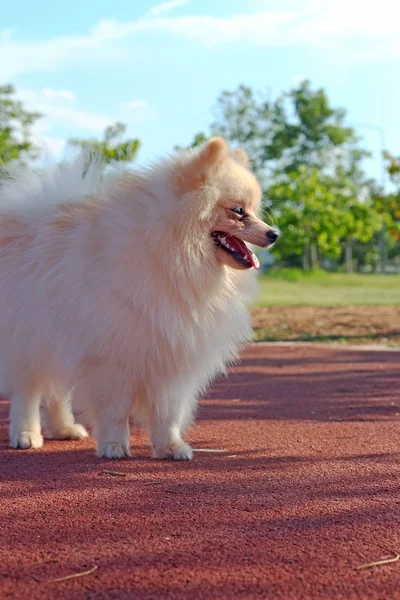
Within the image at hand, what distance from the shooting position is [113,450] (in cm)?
507

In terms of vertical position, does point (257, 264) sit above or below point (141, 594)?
above

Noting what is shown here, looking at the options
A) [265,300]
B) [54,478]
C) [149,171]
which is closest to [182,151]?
[149,171]

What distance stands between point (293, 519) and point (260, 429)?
98.1 inches

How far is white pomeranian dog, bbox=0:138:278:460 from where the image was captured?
4766mm

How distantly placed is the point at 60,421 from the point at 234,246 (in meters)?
2.14

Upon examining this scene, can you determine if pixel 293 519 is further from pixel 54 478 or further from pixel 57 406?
pixel 57 406

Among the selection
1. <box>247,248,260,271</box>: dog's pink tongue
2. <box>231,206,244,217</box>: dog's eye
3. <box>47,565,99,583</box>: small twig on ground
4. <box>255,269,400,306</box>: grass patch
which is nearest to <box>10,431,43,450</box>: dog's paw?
<box>247,248,260,271</box>: dog's pink tongue

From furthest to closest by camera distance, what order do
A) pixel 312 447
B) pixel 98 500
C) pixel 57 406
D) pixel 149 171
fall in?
pixel 57 406 < pixel 312 447 < pixel 149 171 < pixel 98 500

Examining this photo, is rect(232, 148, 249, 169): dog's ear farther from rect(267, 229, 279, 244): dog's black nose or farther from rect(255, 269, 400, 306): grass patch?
rect(255, 269, 400, 306): grass patch

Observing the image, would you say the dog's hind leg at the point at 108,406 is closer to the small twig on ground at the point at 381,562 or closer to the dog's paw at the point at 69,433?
the dog's paw at the point at 69,433

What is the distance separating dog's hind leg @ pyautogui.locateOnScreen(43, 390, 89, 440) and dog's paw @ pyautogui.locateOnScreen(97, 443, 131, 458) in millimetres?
886

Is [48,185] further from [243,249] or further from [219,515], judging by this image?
[219,515]

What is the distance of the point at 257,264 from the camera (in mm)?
5039

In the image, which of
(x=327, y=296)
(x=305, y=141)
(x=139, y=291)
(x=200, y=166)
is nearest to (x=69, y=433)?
(x=139, y=291)
